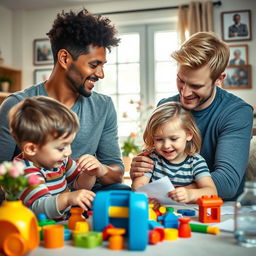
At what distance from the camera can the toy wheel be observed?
2.87ft

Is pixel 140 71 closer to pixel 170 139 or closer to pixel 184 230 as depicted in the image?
pixel 170 139

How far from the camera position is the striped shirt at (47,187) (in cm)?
125

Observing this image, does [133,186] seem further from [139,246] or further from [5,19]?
[5,19]

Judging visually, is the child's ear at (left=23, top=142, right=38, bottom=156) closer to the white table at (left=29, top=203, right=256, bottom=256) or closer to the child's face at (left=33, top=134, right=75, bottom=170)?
the child's face at (left=33, top=134, right=75, bottom=170)

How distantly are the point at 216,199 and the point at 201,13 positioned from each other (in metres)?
4.30

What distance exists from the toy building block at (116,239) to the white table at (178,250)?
1 cm

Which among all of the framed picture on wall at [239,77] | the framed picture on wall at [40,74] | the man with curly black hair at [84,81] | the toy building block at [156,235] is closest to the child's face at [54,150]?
the toy building block at [156,235]

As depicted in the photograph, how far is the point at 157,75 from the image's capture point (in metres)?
5.50

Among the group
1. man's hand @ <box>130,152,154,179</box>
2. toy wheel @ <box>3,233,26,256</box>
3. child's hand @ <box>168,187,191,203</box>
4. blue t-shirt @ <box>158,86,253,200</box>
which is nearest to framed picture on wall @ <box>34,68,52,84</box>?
blue t-shirt @ <box>158,86,253,200</box>

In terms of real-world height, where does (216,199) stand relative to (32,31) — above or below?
below

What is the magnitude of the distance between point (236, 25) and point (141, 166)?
3885 mm

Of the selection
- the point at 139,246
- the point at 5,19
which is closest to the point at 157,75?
the point at 5,19

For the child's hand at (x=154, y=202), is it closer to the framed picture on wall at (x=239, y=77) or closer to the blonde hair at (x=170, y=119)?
the blonde hair at (x=170, y=119)

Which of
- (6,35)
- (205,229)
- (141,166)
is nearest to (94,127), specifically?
(141,166)
